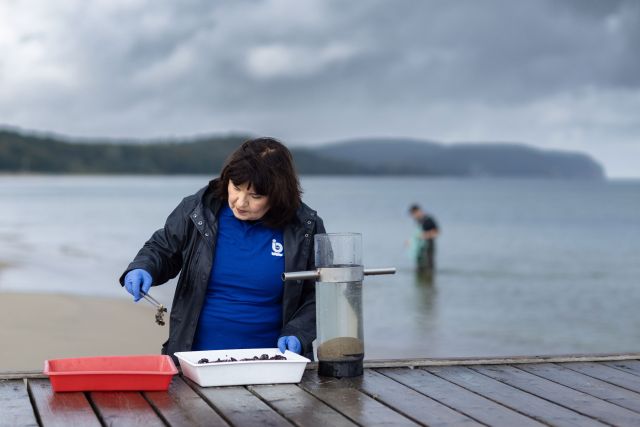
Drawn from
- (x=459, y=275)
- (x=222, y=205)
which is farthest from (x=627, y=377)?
(x=459, y=275)

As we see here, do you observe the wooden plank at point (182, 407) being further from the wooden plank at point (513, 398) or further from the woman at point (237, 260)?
the wooden plank at point (513, 398)

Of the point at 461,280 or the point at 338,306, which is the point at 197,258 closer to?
the point at 338,306

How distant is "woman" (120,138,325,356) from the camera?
3.54 meters

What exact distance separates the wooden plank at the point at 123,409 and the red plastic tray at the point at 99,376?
0.09ft

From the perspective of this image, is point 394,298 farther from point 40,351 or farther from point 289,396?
point 289,396

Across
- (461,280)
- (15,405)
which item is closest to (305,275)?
(15,405)

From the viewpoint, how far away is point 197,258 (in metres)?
3.57

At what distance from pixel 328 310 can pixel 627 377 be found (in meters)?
1.12

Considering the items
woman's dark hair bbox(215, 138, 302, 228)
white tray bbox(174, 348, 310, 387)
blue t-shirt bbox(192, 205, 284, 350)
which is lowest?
white tray bbox(174, 348, 310, 387)

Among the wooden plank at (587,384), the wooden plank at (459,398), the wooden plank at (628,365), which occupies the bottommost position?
the wooden plank at (628,365)

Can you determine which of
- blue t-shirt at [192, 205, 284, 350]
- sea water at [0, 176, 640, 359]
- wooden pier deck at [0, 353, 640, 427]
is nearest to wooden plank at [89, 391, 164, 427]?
wooden pier deck at [0, 353, 640, 427]

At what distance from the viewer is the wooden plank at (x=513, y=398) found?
2678 millimetres

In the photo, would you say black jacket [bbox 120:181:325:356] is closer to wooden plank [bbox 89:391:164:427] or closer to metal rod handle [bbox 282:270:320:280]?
metal rod handle [bbox 282:270:320:280]

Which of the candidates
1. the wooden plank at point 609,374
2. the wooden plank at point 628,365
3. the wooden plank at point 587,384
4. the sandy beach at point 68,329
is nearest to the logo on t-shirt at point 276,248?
the wooden plank at point 587,384
